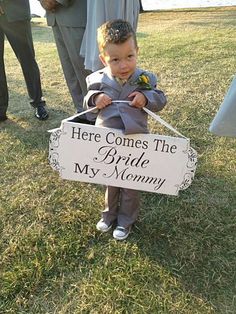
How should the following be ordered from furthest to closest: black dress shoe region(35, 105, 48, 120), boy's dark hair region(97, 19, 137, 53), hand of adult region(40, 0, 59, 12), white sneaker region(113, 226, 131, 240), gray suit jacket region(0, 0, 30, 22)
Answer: black dress shoe region(35, 105, 48, 120) → gray suit jacket region(0, 0, 30, 22) → hand of adult region(40, 0, 59, 12) → white sneaker region(113, 226, 131, 240) → boy's dark hair region(97, 19, 137, 53)

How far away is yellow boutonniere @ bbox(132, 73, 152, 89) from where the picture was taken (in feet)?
5.54

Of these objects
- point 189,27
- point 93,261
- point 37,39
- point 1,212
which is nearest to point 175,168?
point 93,261

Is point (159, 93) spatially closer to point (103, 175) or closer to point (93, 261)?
point (103, 175)

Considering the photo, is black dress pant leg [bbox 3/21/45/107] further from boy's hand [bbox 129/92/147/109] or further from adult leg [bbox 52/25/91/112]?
boy's hand [bbox 129/92/147/109]

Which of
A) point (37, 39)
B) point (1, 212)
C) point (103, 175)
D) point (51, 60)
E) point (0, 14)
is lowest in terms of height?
point (37, 39)

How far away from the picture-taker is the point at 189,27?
23.1ft

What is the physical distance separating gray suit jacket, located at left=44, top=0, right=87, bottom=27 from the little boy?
2.42ft

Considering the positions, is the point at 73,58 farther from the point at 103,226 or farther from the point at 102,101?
the point at 103,226

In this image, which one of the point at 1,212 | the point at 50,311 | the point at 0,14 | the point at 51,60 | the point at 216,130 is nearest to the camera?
the point at 216,130

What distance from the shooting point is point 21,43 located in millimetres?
3027

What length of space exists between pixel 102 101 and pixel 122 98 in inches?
4.2

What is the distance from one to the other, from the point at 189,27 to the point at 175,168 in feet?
19.2

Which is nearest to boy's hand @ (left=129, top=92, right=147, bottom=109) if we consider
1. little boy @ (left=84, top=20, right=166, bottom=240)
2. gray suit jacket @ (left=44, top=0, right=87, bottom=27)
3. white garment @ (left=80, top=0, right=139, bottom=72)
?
little boy @ (left=84, top=20, right=166, bottom=240)

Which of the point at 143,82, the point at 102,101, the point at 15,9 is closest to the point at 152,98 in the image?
the point at 143,82
